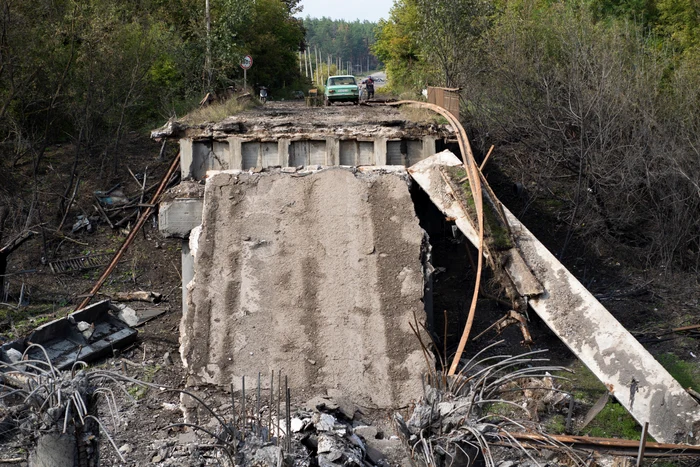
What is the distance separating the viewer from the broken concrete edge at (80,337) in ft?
32.9

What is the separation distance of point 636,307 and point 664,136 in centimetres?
438

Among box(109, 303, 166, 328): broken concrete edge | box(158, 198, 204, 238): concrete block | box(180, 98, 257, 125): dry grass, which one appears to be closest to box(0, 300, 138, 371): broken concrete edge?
box(109, 303, 166, 328): broken concrete edge

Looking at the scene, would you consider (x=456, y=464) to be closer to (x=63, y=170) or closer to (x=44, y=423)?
(x=44, y=423)

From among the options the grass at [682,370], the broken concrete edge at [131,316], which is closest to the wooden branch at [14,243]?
the broken concrete edge at [131,316]

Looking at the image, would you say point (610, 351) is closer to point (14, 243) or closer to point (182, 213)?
point (182, 213)

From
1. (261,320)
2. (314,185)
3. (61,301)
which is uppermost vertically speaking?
(314,185)

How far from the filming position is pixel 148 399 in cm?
884

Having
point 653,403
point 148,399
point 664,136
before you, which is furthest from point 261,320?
point 664,136

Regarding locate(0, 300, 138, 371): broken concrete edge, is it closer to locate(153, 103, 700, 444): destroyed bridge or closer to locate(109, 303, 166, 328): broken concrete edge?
locate(109, 303, 166, 328): broken concrete edge

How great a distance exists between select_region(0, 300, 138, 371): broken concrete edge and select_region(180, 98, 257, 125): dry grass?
386 cm

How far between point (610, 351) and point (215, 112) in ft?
32.8

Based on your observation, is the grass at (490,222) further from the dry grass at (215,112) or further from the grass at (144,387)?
the dry grass at (215,112)

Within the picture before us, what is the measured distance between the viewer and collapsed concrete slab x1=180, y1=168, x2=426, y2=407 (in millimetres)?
8719

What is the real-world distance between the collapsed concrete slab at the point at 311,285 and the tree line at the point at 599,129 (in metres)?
5.82
